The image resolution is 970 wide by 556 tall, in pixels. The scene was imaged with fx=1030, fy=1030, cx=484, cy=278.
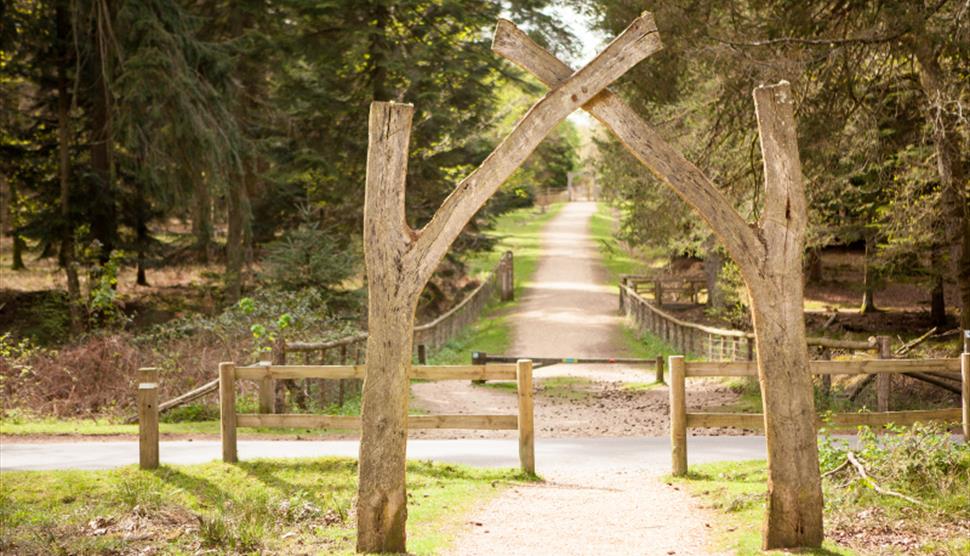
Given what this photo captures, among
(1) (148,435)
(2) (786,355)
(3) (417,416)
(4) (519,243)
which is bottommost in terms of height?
(1) (148,435)

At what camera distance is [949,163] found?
16266 millimetres

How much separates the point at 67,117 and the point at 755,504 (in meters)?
23.5

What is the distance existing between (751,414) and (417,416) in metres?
3.59

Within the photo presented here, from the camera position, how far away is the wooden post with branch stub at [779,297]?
7.72 metres

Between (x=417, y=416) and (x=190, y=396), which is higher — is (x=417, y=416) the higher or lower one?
the higher one

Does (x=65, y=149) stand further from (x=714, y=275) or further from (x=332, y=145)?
(x=714, y=275)

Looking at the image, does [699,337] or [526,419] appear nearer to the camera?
[526,419]

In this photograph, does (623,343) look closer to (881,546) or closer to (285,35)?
(285,35)

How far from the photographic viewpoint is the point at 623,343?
31.5 meters

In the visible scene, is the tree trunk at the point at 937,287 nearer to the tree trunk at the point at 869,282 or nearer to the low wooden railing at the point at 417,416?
the tree trunk at the point at 869,282

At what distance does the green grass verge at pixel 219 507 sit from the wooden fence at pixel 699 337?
7.86 meters

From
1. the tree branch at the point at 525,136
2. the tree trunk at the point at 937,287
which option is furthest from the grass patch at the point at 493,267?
the tree branch at the point at 525,136

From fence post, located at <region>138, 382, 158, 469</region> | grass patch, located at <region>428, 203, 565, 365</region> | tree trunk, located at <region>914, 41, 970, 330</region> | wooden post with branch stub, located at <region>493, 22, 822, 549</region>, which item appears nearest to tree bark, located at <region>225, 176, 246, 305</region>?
grass patch, located at <region>428, 203, 565, 365</region>

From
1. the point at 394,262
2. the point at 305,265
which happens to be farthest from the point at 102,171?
the point at 394,262
